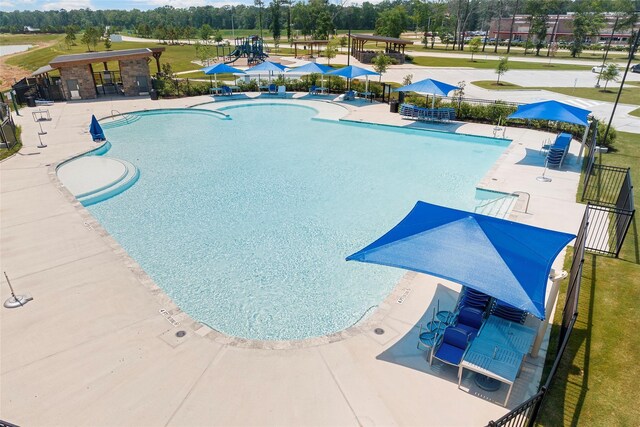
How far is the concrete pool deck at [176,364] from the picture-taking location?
6.29m

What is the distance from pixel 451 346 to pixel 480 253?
182 cm

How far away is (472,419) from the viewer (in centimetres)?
620

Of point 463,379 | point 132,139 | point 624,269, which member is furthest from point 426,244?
Answer: point 132,139

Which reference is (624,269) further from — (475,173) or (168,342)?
(168,342)

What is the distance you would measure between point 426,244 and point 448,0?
15356 centimetres

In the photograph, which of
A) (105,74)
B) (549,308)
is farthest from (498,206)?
(105,74)

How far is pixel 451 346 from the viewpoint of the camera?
23.4 feet

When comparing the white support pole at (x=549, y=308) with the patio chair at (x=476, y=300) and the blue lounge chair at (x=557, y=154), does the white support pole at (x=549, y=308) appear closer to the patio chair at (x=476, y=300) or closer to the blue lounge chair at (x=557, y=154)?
the patio chair at (x=476, y=300)

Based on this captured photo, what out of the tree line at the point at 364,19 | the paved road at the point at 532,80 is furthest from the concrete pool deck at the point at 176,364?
the tree line at the point at 364,19

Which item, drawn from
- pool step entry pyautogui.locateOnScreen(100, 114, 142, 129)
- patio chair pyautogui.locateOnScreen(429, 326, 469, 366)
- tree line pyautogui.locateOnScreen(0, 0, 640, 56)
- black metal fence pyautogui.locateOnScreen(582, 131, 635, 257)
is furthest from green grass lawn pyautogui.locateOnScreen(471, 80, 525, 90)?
patio chair pyautogui.locateOnScreen(429, 326, 469, 366)

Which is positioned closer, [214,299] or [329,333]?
[329,333]

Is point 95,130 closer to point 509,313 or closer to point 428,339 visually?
point 428,339

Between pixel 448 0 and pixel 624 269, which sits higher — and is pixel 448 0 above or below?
above

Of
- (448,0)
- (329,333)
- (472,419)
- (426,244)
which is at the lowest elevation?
(329,333)
